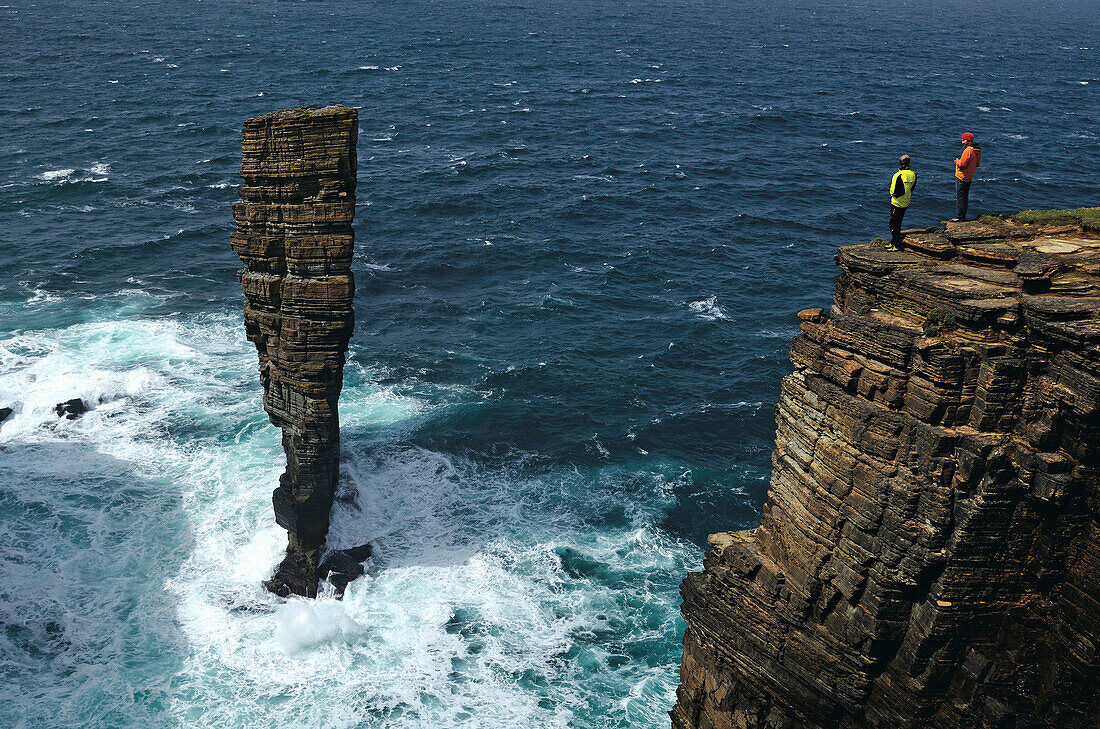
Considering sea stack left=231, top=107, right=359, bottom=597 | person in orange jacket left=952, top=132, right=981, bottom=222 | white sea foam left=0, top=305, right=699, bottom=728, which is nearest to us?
person in orange jacket left=952, top=132, right=981, bottom=222

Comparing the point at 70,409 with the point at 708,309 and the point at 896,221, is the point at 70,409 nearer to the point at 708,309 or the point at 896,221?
the point at 708,309

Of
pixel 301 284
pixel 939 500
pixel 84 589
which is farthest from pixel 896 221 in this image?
pixel 84 589

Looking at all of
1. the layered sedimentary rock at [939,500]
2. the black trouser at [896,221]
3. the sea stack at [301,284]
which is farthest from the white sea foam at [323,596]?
the black trouser at [896,221]

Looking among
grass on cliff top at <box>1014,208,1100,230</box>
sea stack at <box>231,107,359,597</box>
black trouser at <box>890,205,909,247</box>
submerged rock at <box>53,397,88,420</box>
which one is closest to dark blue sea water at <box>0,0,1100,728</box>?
submerged rock at <box>53,397,88,420</box>

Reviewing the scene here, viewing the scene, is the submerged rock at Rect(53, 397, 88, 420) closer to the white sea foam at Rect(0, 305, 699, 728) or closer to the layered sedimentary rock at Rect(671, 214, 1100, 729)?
the white sea foam at Rect(0, 305, 699, 728)

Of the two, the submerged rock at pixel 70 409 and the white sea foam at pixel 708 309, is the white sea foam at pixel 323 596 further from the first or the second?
the white sea foam at pixel 708 309

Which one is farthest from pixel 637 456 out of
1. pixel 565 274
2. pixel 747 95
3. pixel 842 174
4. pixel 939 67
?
pixel 939 67

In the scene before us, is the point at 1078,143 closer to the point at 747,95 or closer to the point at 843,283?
the point at 747,95
